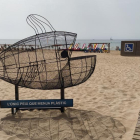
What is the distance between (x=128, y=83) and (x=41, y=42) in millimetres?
4409

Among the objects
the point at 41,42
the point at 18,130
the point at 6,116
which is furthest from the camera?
the point at 6,116

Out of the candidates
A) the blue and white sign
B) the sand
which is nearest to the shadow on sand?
the sand

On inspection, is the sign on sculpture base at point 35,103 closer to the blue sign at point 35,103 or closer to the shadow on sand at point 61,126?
the blue sign at point 35,103

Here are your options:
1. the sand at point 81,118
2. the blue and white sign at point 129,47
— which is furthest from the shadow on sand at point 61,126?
the blue and white sign at point 129,47

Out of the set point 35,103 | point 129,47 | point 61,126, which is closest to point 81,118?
point 61,126

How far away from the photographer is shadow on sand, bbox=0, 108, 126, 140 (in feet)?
10.8

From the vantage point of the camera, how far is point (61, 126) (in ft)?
12.0

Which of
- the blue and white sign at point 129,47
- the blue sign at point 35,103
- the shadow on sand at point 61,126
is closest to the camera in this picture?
the shadow on sand at point 61,126

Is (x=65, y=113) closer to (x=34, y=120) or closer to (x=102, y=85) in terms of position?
(x=34, y=120)

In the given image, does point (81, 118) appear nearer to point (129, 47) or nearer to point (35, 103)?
point (35, 103)

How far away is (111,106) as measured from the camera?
474 centimetres

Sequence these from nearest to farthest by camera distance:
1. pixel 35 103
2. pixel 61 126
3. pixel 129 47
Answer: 1. pixel 61 126
2. pixel 35 103
3. pixel 129 47

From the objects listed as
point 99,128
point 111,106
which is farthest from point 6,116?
point 111,106

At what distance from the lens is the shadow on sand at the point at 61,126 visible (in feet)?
10.8
